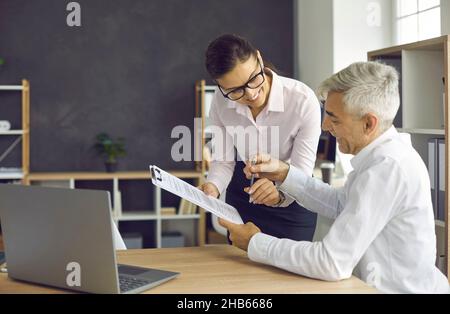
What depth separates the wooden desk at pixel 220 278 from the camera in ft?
5.29

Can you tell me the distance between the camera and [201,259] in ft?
6.43

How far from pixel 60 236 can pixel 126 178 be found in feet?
12.8

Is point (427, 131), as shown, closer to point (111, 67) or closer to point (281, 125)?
point (281, 125)

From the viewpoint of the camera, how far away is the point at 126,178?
543cm

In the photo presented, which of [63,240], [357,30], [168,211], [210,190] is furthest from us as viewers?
[168,211]

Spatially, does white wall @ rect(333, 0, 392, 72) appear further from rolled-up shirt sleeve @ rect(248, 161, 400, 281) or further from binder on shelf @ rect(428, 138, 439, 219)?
rolled-up shirt sleeve @ rect(248, 161, 400, 281)

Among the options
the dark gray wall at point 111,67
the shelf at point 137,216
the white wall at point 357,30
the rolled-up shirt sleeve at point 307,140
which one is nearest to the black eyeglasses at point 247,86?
the rolled-up shirt sleeve at point 307,140

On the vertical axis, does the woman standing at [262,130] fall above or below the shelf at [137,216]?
above

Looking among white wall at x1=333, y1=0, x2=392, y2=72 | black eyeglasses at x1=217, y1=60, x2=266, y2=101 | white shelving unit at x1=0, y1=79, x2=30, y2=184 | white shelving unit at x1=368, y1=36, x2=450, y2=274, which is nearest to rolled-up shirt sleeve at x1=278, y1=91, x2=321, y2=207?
black eyeglasses at x1=217, y1=60, x2=266, y2=101

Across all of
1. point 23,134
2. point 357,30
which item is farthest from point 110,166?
point 357,30

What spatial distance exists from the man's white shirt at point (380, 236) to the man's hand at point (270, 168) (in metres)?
0.37

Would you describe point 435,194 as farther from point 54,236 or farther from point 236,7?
point 236,7

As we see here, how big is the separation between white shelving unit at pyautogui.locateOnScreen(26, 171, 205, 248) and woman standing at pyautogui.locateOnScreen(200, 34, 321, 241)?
2.62 metres

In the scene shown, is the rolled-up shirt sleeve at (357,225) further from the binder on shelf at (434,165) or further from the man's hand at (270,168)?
the binder on shelf at (434,165)
